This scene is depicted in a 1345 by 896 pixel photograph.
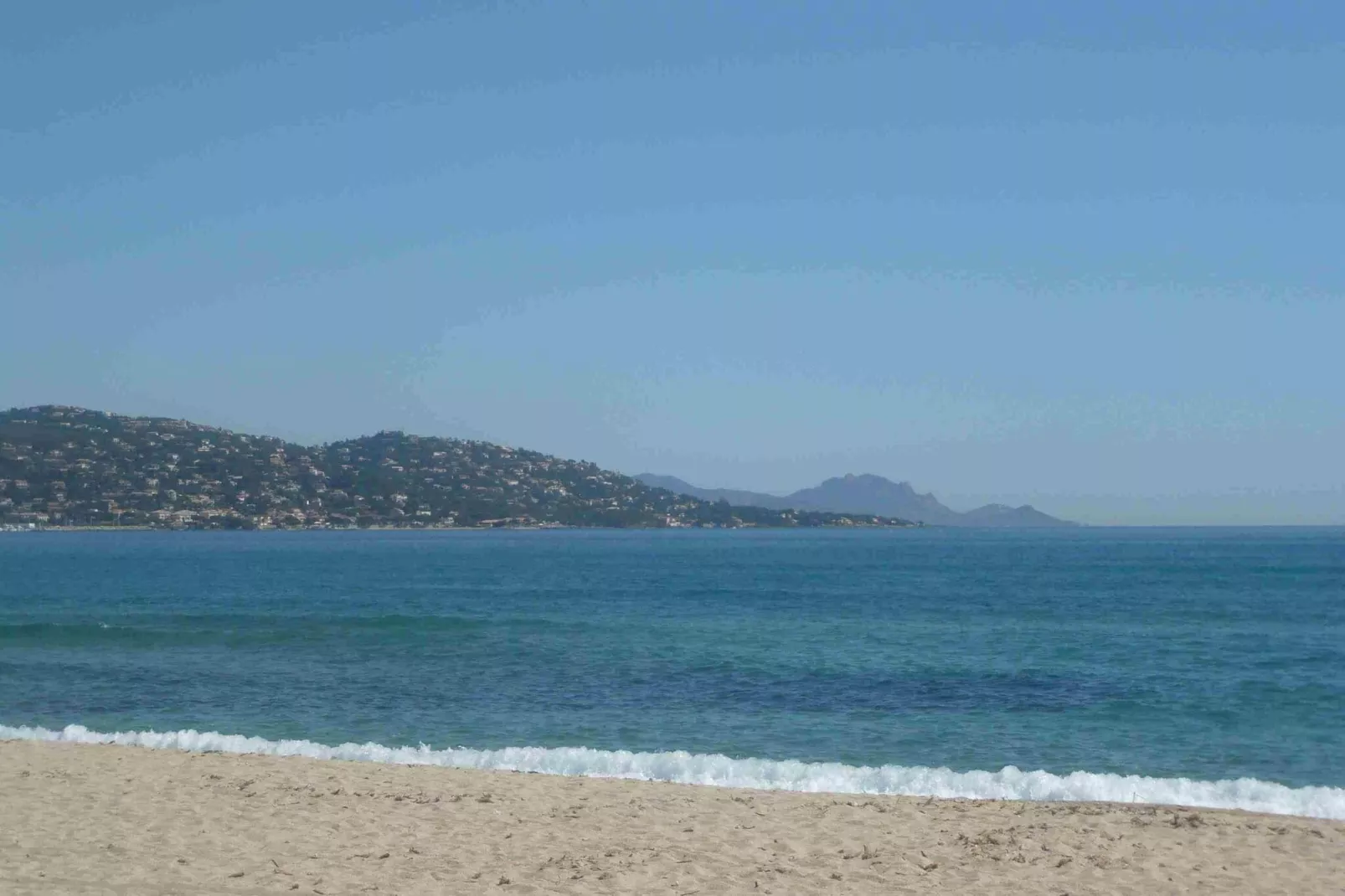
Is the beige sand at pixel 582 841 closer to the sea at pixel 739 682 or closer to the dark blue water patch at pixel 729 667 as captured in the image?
the sea at pixel 739 682

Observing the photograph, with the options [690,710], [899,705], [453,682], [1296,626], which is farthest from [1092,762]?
[1296,626]

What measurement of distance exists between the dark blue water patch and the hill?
284ft

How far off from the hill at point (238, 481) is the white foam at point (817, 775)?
13318 cm

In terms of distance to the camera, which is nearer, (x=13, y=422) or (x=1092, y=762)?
(x=1092, y=762)

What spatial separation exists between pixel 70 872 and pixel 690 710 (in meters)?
13.3

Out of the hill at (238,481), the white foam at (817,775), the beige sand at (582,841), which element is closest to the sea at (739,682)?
the white foam at (817,775)

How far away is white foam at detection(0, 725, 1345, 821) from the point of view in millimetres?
16000

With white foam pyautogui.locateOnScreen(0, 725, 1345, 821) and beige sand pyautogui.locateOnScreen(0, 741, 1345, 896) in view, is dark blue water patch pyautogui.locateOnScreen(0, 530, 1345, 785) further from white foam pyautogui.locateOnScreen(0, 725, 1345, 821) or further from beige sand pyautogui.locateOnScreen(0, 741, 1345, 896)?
beige sand pyautogui.locateOnScreen(0, 741, 1345, 896)

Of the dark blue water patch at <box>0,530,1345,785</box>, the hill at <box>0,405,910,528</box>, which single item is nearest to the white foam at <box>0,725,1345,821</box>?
the dark blue water patch at <box>0,530,1345,785</box>

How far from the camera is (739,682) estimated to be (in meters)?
26.8

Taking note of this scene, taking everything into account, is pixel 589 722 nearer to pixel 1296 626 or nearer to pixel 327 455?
pixel 1296 626

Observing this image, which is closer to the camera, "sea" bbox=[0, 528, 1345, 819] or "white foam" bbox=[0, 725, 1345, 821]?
"white foam" bbox=[0, 725, 1345, 821]

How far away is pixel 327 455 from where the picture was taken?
177 meters

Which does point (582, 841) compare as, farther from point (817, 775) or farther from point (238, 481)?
point (238, 481)
